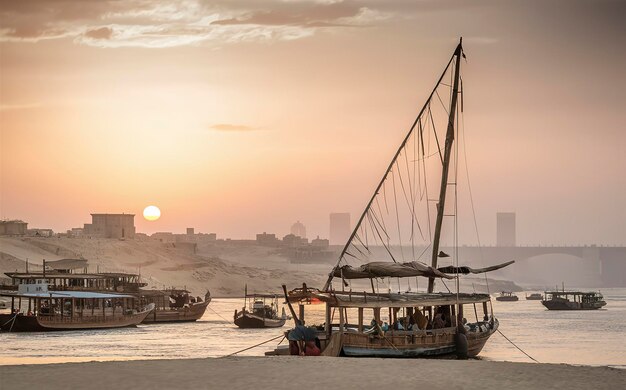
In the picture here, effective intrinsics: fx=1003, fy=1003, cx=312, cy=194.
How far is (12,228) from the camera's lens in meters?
188

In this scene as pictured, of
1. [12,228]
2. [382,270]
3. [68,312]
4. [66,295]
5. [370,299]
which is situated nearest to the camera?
[370,299]

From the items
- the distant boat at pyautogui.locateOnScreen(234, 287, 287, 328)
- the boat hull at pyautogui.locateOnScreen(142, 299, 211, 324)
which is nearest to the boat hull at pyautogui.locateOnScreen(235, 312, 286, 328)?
the distant boat at pyautogui.locateOnScreen(234, 287, 287, 328)

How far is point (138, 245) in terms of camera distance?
200 m

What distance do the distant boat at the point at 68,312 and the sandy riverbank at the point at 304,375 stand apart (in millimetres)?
51313

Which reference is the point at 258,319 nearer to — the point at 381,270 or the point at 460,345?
the point at 460,345

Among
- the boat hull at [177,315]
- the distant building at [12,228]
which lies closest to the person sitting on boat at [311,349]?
the boat hull at [177,315]

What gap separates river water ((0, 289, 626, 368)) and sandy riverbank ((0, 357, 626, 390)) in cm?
2179

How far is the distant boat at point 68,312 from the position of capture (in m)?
80.2

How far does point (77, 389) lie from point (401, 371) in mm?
9444

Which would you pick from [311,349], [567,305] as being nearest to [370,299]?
[311,349]

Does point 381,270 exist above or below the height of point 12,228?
below

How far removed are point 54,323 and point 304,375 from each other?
189ft

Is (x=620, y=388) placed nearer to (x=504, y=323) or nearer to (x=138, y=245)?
(x=504, y=323)

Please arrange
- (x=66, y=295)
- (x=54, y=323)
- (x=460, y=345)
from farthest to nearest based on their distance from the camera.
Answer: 1. (x=66, y=295)
2. (x=54, y=323)
3. (x=460, y=345)
